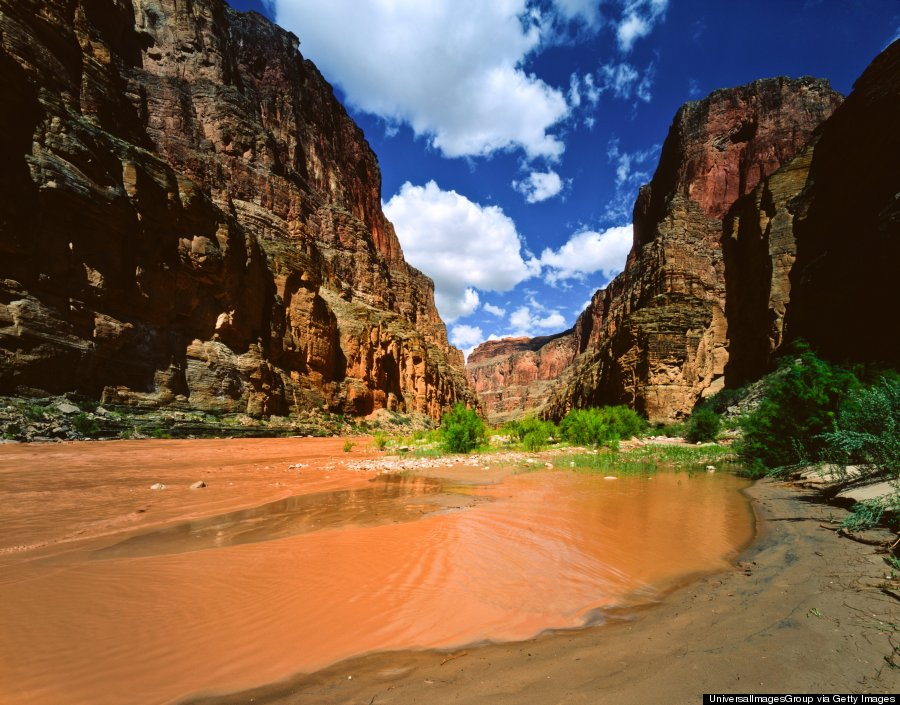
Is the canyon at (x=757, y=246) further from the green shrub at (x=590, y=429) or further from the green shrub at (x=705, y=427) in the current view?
the green shrub at (x=590, y=429)

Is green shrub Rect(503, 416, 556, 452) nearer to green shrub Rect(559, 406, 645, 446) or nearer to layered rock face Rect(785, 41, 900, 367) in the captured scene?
green shrub Rect(559, 406, 645, 446)

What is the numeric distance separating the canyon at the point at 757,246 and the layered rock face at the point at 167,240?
29155 mm

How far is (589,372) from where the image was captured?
181 feet

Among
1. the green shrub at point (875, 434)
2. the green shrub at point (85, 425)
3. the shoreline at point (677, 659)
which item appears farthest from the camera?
the green shrub at point (85, 425)

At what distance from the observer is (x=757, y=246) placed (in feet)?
111

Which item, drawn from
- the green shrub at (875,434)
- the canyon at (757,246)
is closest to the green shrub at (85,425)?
the green shrub at (875,434)

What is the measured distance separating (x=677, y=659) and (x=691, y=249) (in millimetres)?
52129

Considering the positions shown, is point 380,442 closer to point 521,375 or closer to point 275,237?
point 275,237

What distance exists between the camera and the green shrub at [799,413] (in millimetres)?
8852

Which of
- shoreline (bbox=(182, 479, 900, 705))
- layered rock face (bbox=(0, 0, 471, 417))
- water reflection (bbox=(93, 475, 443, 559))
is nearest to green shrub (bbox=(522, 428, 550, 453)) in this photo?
water reflection (bbox=(93, 475, 443, 559))

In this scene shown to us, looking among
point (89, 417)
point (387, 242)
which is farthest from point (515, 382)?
point (89, 417)

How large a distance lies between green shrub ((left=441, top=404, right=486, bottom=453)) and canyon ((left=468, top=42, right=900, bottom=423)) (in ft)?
57.8

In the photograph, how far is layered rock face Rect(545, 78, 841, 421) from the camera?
120 feet

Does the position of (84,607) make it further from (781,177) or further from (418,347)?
(418,347)
